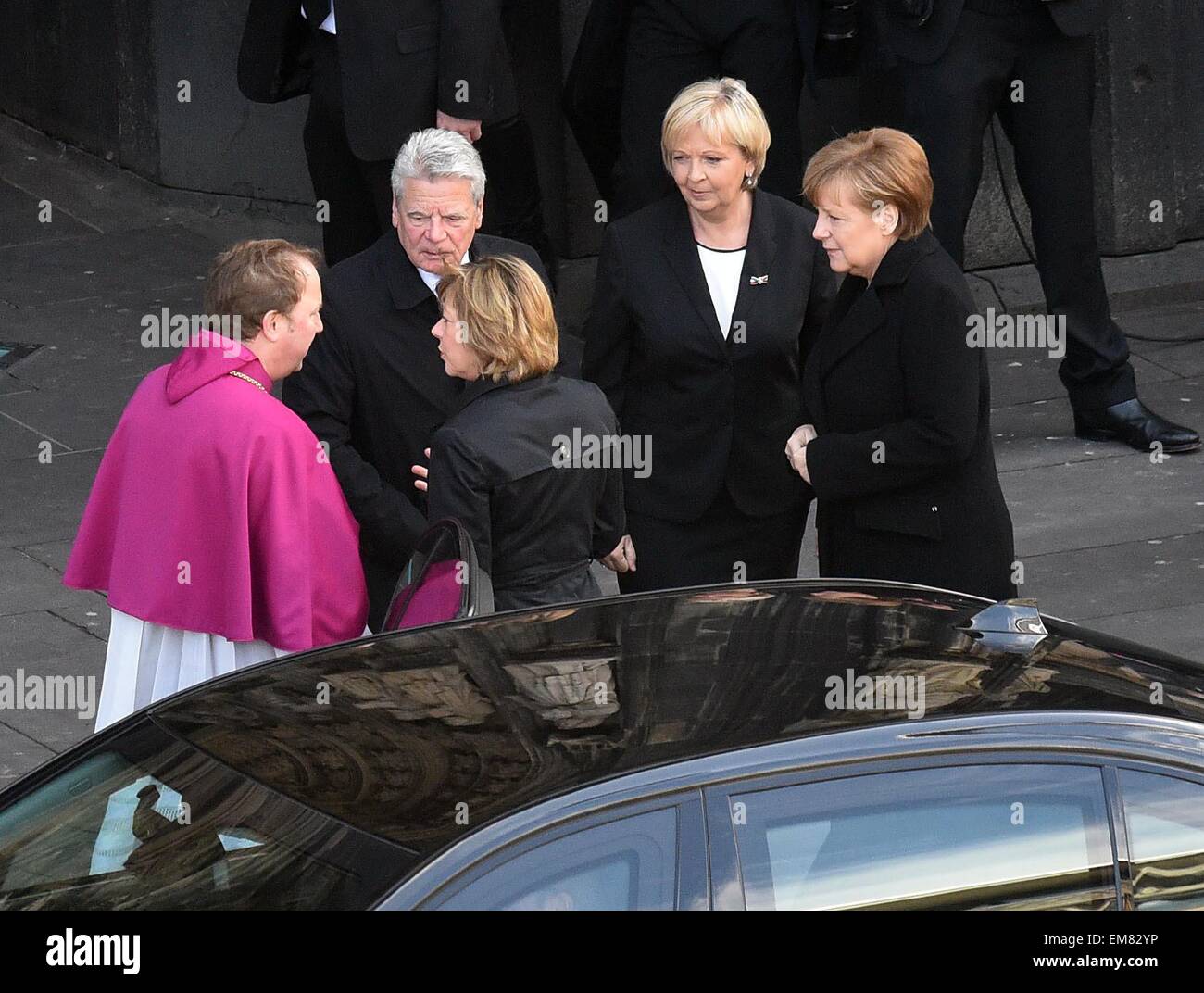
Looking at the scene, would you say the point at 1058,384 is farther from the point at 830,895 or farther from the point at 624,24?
the point at 830,895

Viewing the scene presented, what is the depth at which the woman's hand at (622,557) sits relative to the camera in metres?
5.35

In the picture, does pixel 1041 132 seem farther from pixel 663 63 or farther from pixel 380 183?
pixel 380 183

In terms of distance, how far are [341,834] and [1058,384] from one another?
6624 millimetres

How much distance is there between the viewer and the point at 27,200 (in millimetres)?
11391

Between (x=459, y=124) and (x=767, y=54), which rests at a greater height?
(x=767, y=54)

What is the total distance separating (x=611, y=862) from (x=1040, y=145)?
5.73 meters

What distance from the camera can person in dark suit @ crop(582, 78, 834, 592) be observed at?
554 cm

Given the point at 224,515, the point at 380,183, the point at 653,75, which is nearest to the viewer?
the point at 224,515

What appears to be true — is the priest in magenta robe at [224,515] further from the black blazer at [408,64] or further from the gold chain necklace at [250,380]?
the black blazer at [408,64]

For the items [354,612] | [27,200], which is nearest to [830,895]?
[354,612]

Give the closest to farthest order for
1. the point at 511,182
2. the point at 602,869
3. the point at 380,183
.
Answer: the point at 602,869
the point at 380,183
the point at 511,182

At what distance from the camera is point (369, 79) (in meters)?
7.53

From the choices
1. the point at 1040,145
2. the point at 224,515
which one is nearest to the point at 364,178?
the point at 1040,145

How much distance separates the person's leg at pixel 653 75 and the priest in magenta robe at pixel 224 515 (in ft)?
11.6
